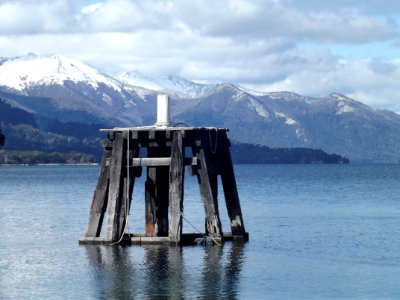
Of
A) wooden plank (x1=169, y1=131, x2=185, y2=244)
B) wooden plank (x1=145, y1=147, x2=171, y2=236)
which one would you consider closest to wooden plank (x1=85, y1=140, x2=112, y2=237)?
wooden plank (x1=145, y1=147, x2=171, y2=236)

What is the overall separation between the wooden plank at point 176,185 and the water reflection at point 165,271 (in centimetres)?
79

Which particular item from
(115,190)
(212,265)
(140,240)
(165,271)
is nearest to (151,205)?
(140,240)

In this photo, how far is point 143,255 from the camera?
1695 inches

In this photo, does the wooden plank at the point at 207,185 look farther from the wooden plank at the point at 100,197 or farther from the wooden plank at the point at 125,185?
the wooden plank at the point at 100,197

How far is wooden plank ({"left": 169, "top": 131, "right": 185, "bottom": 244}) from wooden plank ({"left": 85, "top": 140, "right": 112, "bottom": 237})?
114 inches

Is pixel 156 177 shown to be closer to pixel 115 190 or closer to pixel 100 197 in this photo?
pixel 100 197

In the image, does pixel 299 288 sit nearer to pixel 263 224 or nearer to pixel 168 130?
pixel 168 130

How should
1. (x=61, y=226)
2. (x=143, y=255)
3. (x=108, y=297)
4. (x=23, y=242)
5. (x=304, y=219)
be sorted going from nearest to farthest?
(x=108, y=297)
(x=143, y=255)
(x=23, y=242)
(x=61, y=226)
(x=304, y=219)

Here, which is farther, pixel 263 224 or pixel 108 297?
pixel 263 224

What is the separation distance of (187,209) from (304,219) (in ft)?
30.6

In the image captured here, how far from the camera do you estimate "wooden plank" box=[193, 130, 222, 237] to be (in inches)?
1727

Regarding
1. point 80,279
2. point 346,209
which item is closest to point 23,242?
point 80,279

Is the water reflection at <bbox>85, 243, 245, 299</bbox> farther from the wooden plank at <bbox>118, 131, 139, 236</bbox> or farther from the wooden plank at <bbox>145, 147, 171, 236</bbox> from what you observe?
the wooden plank at <bbox>145, 147, 171, 236</bbox>

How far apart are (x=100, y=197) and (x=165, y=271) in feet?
20.0
